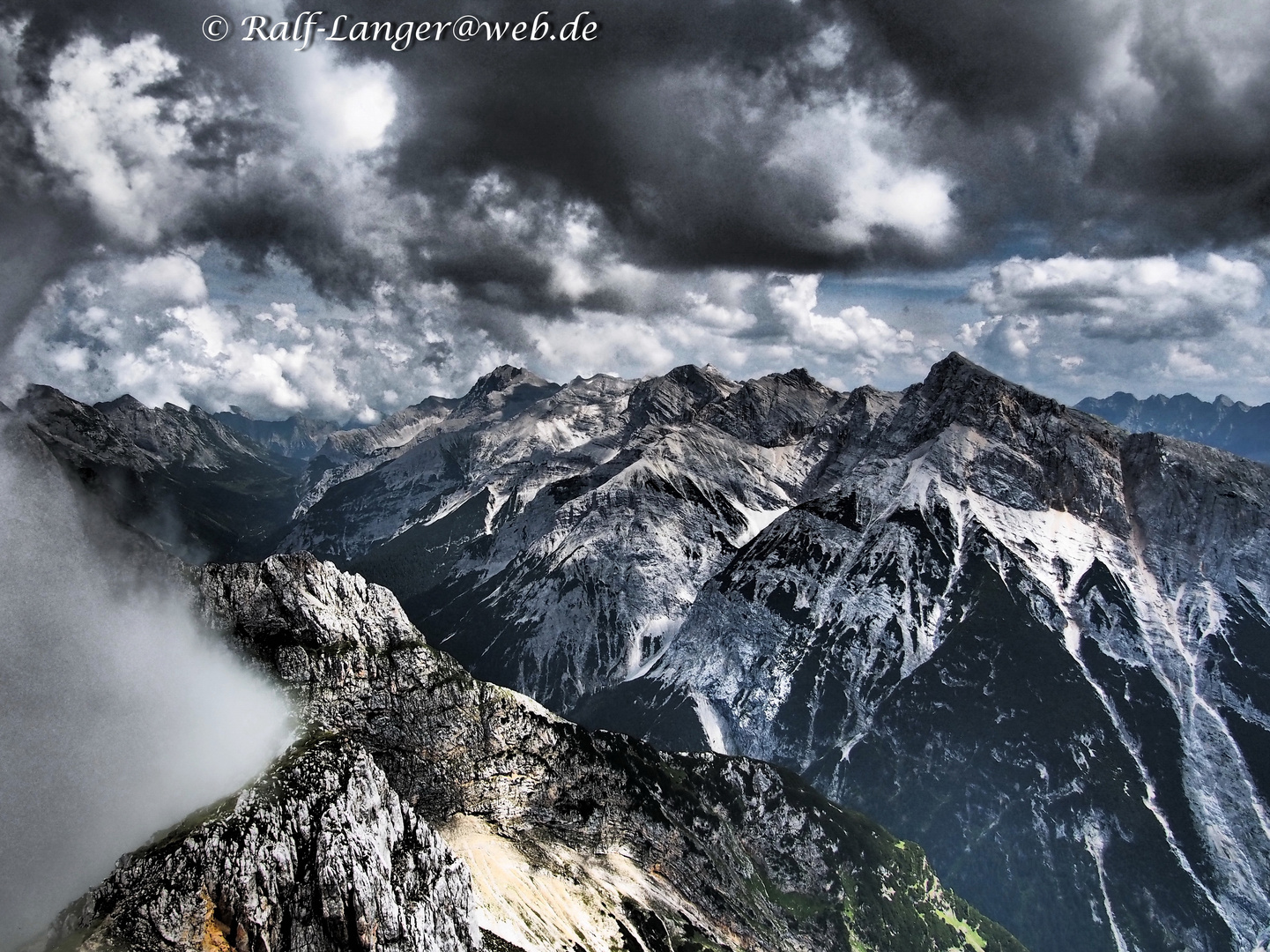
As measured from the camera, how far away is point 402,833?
103438 millimetres

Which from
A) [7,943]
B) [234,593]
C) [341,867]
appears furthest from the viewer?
[234,593]

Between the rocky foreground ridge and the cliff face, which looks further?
the rocky foreground ridge

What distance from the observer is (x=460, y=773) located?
138250 mm

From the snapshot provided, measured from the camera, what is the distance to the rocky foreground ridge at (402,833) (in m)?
88.2

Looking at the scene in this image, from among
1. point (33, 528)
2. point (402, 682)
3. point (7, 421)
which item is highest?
point (7, 421)

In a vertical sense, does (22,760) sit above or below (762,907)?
above

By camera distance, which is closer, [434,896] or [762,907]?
[434,896]

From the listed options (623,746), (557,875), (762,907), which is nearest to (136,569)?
(557,875)

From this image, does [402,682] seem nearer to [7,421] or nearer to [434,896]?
A: [434,896]

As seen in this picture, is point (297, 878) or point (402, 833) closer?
point (297, 878)

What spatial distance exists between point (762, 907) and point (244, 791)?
486 feet

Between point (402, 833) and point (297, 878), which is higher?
point (402, 833)

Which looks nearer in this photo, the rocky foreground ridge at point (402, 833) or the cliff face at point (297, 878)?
the cliff face at point (297, 878)

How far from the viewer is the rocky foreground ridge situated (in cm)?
8825
